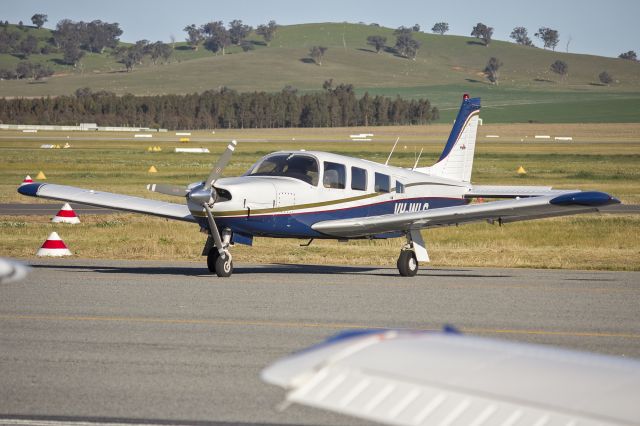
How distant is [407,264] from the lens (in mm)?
17906

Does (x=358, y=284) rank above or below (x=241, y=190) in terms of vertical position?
below

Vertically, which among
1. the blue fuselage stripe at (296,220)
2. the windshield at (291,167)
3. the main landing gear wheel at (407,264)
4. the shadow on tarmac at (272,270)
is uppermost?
the windshield at (291,167)

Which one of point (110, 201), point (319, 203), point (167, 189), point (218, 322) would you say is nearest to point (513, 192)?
point (319, 203)

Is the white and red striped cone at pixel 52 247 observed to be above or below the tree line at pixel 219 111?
above

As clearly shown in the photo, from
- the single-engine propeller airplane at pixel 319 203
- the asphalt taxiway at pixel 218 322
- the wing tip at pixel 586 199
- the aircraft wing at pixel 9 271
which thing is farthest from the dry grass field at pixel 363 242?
the aircraft wing at pixel 9 271

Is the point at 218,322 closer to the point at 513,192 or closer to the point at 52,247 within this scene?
the point at 513,192

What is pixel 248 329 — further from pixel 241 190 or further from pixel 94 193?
pixel 94 193

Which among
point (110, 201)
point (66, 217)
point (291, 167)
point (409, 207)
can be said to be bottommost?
point (66, 217)

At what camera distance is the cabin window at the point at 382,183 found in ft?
61.2

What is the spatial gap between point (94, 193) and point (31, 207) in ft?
55.6

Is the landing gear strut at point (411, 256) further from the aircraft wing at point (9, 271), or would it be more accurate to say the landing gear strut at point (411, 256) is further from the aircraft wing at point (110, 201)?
the aircraft wing at point (9, 271)

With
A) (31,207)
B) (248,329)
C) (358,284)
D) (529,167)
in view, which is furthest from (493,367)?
(529,167)

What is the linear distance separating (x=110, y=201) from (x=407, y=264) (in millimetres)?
5448

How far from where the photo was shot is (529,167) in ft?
224
